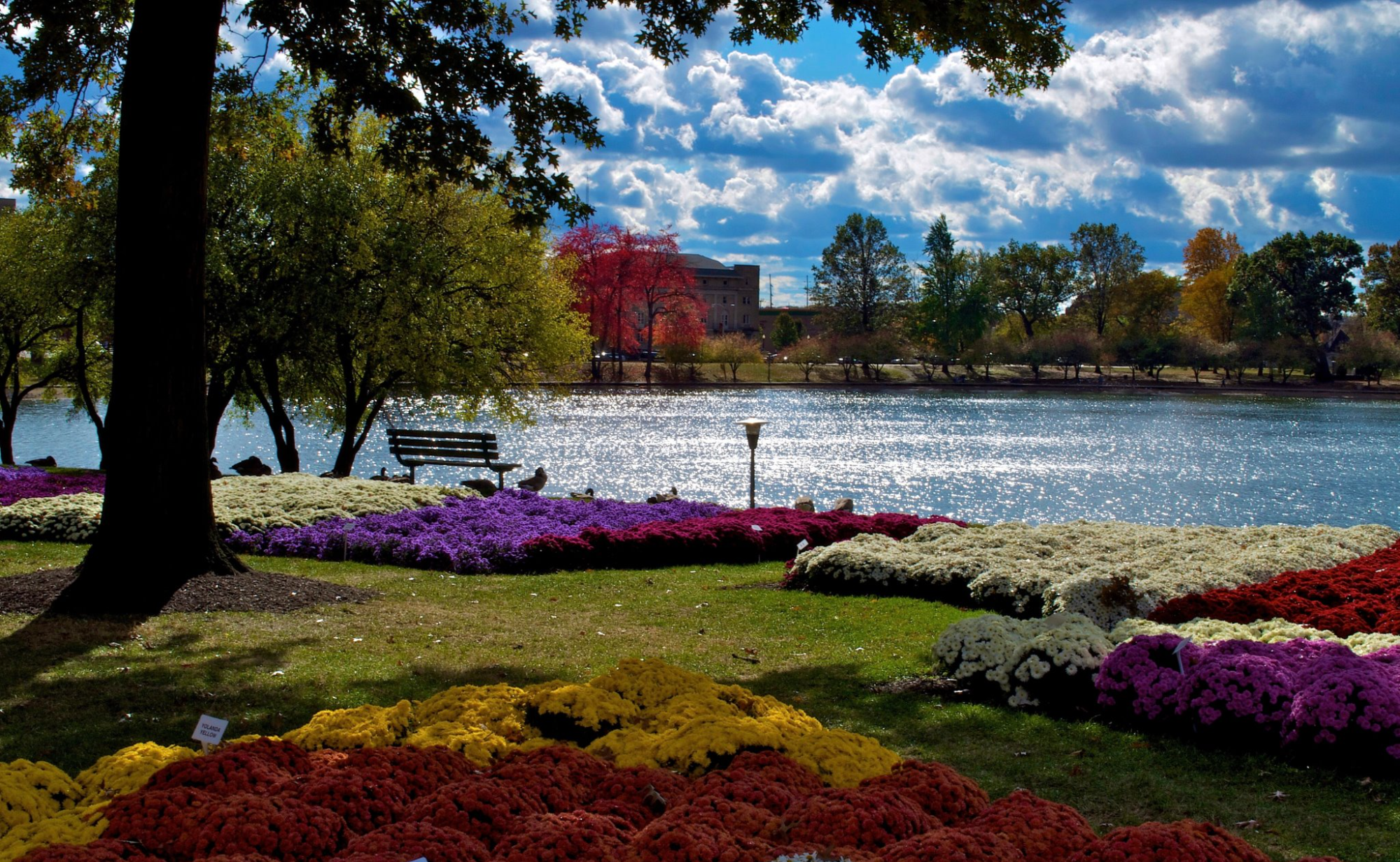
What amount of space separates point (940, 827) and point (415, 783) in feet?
6.82

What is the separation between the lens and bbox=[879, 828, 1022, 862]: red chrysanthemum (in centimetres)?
331

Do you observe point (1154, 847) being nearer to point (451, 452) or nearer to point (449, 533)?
point (449, 533)

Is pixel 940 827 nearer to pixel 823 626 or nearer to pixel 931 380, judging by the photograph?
pixel 823 626

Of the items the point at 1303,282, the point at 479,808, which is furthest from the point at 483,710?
the point at 1303,282

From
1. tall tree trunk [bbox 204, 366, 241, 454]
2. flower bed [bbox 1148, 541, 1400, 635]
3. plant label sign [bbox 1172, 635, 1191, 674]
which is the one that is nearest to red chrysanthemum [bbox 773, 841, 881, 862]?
plant label sign [bbox 1172, 635, 1191, 674]

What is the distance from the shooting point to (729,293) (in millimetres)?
147500

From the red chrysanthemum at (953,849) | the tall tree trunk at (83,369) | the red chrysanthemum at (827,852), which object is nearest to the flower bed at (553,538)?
the red chrysanthemum at (827,852)

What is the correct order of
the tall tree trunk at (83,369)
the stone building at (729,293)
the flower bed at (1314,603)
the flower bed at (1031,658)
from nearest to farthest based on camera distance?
the flower bed at (1031,658) → the flower bed at (1314,603) → the tall tree trunk at (83,369) → the stone building at (729,293)

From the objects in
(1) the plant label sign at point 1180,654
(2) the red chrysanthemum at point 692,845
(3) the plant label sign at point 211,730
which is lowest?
(1) the plant label sign at point 1180,654

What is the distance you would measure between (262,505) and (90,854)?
506 inches

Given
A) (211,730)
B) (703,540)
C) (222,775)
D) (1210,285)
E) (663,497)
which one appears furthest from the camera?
(1210,285)

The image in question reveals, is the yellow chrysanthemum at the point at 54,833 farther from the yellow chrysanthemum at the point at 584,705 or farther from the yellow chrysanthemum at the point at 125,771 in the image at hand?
the yellow chrysanthemum at the point at 584,705

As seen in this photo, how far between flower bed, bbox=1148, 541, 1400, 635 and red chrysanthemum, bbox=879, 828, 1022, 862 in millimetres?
5909

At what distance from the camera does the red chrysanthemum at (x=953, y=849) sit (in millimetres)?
3312
